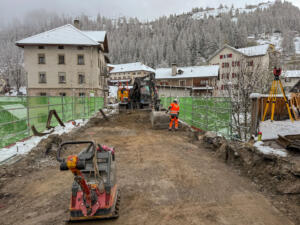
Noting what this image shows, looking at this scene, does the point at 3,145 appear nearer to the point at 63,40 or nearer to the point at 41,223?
the point at 41,223

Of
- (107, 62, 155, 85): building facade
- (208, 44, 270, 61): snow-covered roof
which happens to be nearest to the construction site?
(208, 44, 270, 61): snow-covered roof

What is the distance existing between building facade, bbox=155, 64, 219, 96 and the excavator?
2940 centimetres

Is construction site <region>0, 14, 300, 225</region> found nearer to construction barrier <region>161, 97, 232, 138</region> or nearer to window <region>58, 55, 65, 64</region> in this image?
construction barrier <region>161, 97, 232, 138</region>

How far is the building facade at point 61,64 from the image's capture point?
1261 inches

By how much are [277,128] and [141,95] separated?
14.5m

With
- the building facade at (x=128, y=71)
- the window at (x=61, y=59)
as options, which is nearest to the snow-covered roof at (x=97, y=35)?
the window at (x=61, y=59)

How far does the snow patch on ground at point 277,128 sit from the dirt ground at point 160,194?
1661mm

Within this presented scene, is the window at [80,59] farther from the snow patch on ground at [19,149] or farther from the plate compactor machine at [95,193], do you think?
the plate compactor machine at [95,193]

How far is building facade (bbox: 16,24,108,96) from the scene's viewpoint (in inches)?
1261

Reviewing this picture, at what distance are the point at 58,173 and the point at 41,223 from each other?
2546 mm

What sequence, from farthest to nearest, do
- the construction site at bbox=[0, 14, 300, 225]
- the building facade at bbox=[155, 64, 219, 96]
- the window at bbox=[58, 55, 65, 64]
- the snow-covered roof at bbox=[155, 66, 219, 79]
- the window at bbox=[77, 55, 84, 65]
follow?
the snow-covered roof at bbox=[155, 66, 219, 79]
the building facade at bbox=[155, 64, 219, 96]
the window at bbox=[77, 55, 84, 65]
the window at bbox=[58, 55, 65, 64]
the construction site at bbox=[0, 14, 300, 225]

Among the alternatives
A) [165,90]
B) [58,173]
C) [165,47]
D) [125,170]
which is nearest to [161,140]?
[125,170]

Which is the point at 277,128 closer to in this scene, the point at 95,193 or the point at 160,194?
the point at 160,194

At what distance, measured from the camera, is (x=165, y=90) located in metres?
46.9
